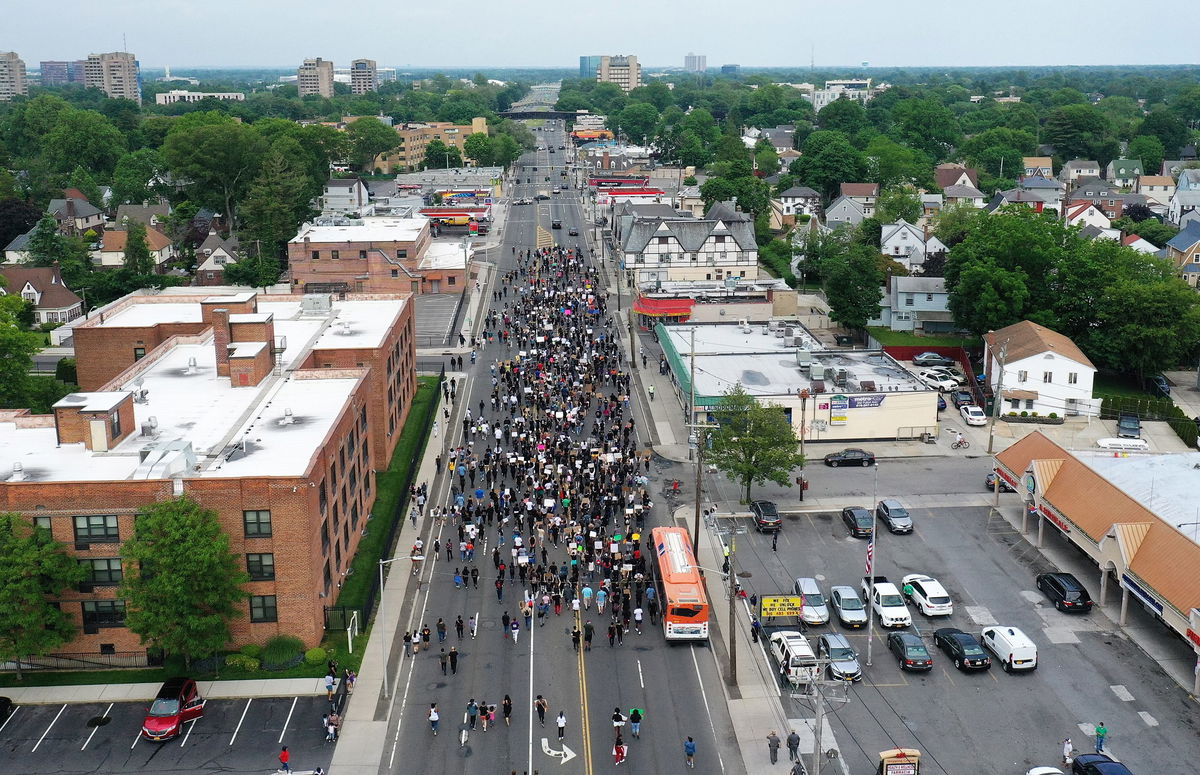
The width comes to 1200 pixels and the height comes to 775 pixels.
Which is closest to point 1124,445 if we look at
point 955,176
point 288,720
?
point 288,720

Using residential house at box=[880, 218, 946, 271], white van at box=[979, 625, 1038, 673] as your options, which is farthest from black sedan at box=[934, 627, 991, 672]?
residential house at box=[880, 218, 946, 271]

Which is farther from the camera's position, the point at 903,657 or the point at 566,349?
the point at 566,349

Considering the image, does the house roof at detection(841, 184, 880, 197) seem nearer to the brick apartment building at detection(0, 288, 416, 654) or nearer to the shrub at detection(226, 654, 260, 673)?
the brick apartment building at detection(0, 288, 416, 654)

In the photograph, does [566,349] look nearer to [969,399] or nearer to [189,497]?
[969,399]

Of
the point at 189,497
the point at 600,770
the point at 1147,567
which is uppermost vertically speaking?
the point at 189,497

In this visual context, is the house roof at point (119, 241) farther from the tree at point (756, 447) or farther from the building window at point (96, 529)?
the building window at point (96, 529)

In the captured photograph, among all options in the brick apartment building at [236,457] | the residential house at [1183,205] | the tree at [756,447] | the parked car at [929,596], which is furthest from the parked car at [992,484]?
the residential house at [1183,205]

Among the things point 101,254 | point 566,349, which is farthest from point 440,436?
point 101,254
